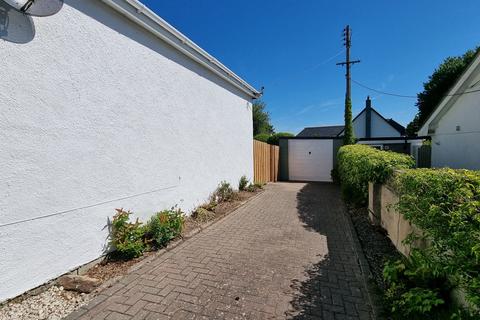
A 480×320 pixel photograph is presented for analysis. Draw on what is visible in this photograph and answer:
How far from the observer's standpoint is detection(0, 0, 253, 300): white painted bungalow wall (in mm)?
2650

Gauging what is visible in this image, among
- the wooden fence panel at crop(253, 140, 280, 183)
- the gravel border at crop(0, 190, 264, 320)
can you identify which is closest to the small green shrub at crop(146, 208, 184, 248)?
the gravel border at crop(0, 190, 264, 320)

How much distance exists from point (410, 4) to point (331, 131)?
2349cm

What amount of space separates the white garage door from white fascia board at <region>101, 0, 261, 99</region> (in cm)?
818

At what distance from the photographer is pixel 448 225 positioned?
79.4 inches

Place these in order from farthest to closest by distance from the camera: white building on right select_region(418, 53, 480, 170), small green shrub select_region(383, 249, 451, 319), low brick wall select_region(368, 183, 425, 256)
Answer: white building on right select_region(418, 53, 480, 170), low brick wall select_region(368, 183, 425, 256), small green shrub select_region(383, 249, 451, 319)

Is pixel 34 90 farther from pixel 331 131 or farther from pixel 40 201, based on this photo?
pixel 331 131

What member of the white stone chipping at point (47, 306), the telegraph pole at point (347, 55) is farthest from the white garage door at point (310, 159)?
A: the white stone chipping at point (47, 306)

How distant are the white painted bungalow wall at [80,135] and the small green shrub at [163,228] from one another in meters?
0.24

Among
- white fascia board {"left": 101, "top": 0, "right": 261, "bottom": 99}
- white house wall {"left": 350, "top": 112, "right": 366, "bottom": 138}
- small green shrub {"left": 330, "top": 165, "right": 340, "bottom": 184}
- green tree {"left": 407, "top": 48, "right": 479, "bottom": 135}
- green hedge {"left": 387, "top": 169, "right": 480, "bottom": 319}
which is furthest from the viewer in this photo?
white house wall {"left": 350, "top": 112, "right": 366, "bottom": 138}

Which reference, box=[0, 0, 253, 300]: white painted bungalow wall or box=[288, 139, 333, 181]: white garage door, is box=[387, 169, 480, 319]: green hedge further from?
box=[288, 139, 333, 181]: white garage door

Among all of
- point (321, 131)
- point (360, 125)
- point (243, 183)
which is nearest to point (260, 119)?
point (321, 131)

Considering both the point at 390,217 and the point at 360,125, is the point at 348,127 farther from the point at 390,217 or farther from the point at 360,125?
the point at 360,125

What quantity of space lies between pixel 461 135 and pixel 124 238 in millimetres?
11984

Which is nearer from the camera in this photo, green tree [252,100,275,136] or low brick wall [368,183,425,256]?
low brick wall [368,183,425,256]
